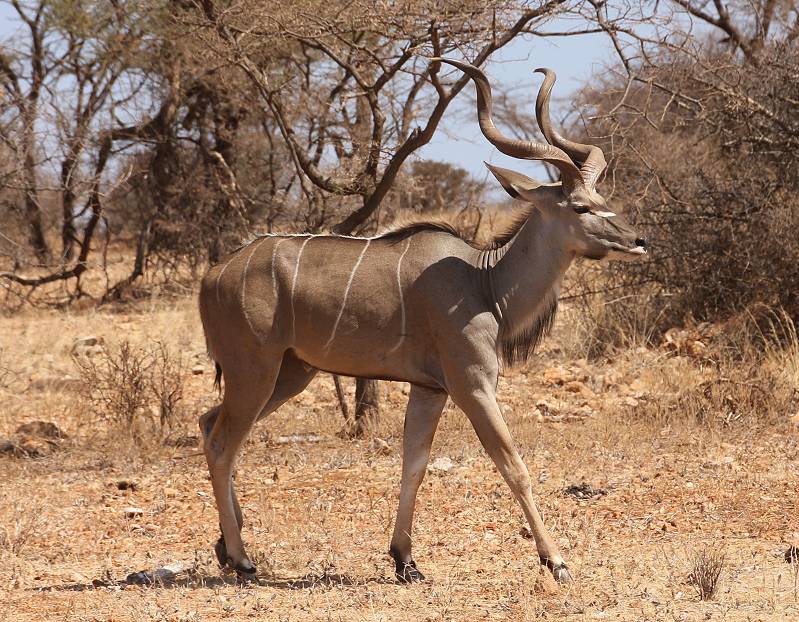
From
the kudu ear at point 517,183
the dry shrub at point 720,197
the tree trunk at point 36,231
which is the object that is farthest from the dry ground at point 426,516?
the tree trunk at point 36,231

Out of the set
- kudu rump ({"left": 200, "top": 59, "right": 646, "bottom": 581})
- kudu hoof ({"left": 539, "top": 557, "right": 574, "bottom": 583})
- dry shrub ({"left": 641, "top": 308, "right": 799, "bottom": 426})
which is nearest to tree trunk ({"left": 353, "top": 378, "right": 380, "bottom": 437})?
dry shrub ({"left": 641, "top": 308, "right": 799, "bottom": 426})

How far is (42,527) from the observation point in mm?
5918

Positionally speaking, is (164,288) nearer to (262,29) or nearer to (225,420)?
(262,29)

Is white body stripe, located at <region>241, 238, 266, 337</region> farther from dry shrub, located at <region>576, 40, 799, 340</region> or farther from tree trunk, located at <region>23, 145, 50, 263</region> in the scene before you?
tree trunk, located at <region>23, 145, 50, 263</region>

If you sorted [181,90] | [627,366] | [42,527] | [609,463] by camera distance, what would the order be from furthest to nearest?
[181,90], [627,366], [609,463], [42,527]

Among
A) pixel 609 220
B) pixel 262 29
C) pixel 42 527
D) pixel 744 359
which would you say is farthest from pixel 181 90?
pixel 609 220

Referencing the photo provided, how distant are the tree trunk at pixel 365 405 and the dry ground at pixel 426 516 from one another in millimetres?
166

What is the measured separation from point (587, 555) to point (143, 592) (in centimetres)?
198

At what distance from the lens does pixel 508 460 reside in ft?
15.7

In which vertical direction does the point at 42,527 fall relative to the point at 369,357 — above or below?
below

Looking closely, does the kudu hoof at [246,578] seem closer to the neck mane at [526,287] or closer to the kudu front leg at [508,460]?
the kudu front leg at [508,460]

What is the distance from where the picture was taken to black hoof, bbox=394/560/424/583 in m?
4.89

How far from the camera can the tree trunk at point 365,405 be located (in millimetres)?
7750

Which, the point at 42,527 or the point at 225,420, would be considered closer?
the point at 225,420
